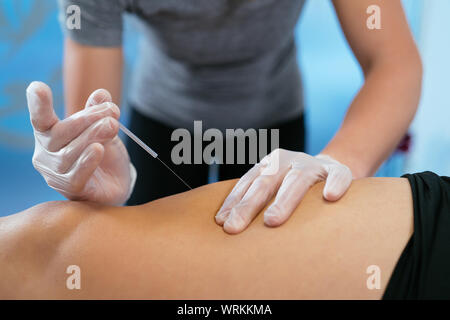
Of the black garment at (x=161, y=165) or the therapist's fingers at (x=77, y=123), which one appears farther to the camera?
the black garment at (x=161, y=165)

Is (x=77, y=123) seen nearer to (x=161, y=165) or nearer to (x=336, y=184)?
(x=336, y=184)

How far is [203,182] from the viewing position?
1.62 metres

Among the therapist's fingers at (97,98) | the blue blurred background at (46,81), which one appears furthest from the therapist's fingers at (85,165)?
the blue blurred background at (46,81)

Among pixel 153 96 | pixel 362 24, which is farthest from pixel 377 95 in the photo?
pixel 153 96

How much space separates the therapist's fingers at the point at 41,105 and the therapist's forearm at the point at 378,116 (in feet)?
2.18

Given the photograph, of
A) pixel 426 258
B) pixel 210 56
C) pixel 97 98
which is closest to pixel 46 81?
pixel 210 56

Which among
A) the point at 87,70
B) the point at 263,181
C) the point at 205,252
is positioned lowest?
the point at 205,252

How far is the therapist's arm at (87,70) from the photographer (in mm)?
1221

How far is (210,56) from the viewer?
1.34m

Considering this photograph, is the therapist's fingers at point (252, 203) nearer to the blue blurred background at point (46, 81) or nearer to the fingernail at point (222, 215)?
the fingernail at point (222, 215)

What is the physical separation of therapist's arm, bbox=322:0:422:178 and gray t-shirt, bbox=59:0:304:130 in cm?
23

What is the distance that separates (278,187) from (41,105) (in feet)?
1.63
